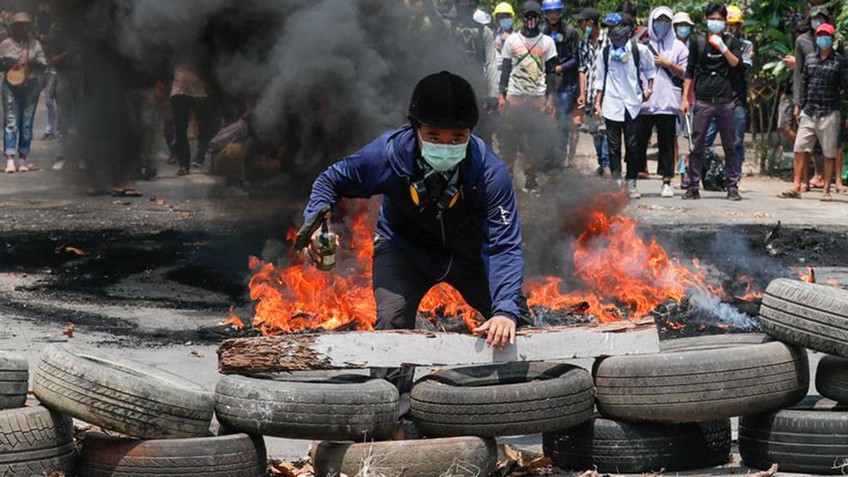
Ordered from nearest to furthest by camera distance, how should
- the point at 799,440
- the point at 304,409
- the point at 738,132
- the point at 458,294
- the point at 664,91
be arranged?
the point at 304,409 < the point at 799,440 < the point at 458,294 < the point at 664,91 < the point at 738,132

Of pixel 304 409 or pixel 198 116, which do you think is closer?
pixel 304 409

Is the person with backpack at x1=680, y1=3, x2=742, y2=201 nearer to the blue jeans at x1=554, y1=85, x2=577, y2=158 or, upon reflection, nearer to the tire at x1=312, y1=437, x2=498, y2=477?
the blue jeans at x1=554, y1=85, x2=577, y2=158

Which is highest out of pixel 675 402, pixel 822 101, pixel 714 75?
pixel 714 75

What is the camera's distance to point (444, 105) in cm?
566

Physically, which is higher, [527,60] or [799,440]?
[527,60]

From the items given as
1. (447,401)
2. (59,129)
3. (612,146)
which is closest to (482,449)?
(447,401)

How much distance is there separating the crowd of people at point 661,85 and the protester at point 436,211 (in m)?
8.56

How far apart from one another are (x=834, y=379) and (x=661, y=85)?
1001 centimetres

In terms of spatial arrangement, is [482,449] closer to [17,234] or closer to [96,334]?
[96,334]

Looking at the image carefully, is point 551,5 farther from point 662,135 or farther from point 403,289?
point 403,289

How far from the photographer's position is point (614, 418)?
5691 millimetres

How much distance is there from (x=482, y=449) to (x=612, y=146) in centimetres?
1082

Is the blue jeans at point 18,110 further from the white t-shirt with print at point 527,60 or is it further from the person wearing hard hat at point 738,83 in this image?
the person wearing hard hat at point 738,83

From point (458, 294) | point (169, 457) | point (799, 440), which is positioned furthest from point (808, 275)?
point (169, 457)
